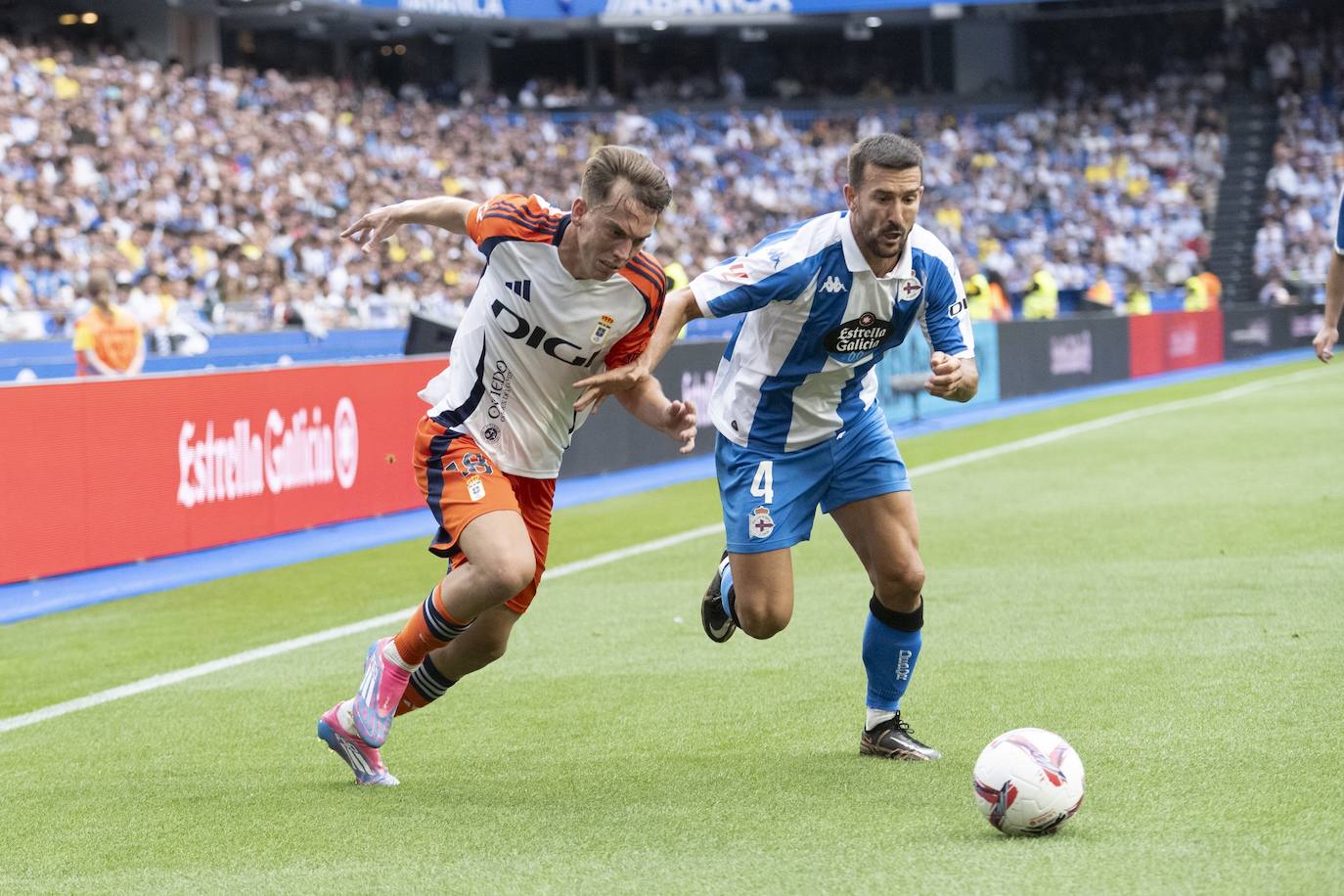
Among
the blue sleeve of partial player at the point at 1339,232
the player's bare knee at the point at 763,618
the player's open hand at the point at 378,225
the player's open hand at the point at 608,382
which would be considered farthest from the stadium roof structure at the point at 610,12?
the player's open hand at the point at 608,382

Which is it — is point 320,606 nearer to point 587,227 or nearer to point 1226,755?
point 587,227

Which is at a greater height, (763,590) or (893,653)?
(763,590)

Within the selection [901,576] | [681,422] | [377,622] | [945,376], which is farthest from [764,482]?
[377,622]

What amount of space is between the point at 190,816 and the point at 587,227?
228 cm

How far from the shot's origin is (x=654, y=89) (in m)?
45.6

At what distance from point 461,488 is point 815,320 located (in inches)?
53.4

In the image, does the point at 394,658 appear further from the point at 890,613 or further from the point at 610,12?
the point at 610,12

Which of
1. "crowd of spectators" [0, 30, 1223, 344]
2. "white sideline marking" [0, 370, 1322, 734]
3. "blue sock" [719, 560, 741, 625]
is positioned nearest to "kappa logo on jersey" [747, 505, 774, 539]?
"blue sock" [719, 560, 741, 625]

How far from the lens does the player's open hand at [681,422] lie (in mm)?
5523

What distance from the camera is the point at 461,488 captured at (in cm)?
581

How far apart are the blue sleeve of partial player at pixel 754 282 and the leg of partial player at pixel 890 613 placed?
813 millimetres

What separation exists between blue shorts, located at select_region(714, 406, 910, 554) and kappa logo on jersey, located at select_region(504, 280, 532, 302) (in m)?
1.04

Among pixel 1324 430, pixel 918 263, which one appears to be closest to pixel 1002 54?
pixel 1324 430

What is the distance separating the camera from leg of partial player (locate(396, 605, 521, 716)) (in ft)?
19.4
